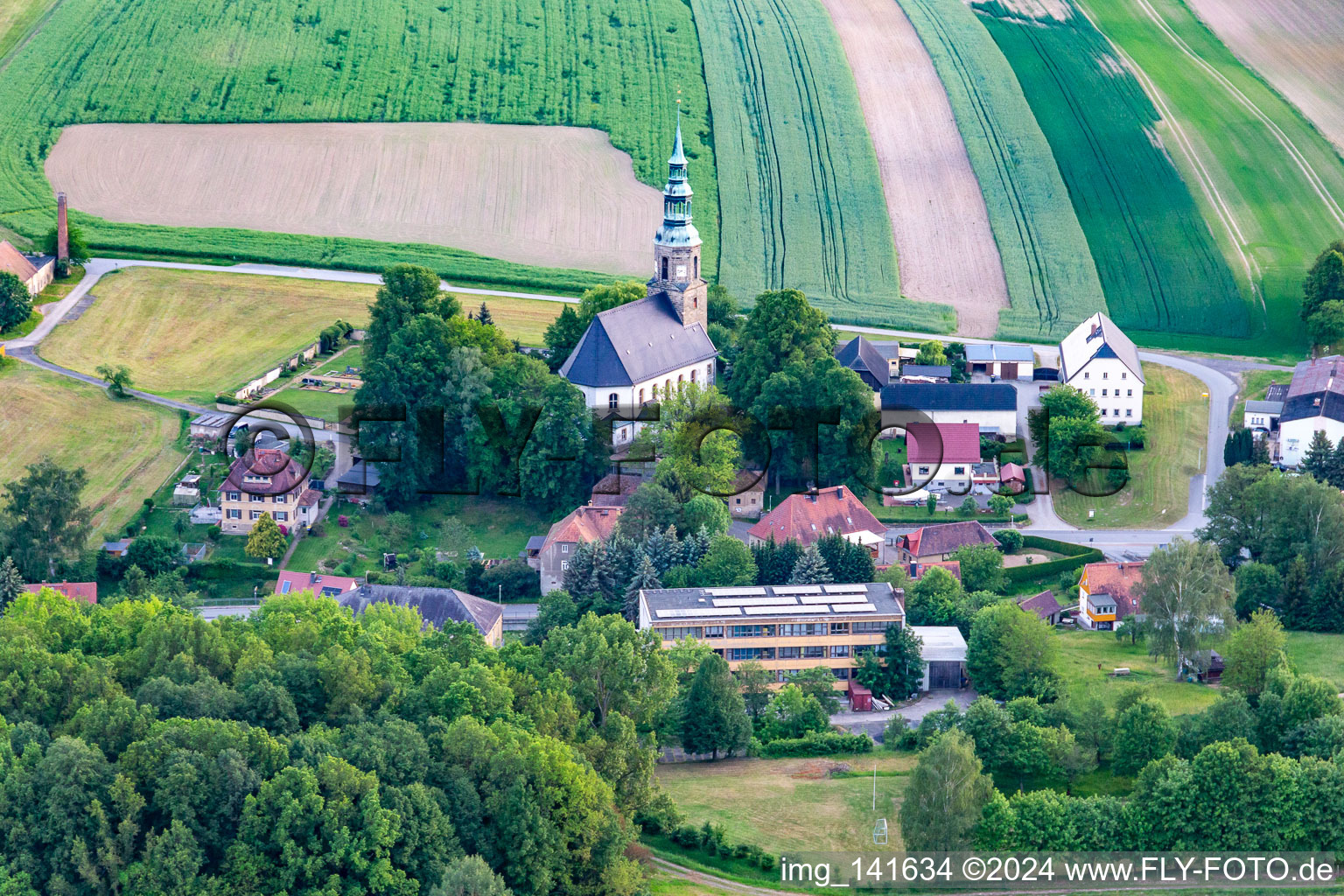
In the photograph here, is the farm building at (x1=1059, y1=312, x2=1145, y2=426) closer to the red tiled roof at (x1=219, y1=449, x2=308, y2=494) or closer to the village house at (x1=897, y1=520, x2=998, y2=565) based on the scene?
the village house at (x1=897, y1=520, x2=998, y2=565)

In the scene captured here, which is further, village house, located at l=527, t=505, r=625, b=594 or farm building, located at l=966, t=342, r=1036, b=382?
farm building, located at l=966, t=342, r=1036, b=382

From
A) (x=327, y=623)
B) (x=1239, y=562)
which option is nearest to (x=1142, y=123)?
(x=1239, y=562)

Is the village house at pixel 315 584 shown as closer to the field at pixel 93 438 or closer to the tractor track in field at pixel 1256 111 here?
the field at pixel 93 438

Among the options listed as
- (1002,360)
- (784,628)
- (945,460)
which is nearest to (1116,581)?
(945,460)

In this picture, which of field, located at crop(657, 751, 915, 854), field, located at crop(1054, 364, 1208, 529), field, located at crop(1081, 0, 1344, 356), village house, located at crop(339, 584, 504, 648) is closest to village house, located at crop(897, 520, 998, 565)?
field, located at crop(1054, 364, 1208, 529)

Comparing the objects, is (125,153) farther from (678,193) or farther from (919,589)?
(919,589)

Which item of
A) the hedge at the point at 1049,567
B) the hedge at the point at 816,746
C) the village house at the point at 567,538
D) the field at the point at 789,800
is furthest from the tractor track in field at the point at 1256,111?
the field at the point at 789,800

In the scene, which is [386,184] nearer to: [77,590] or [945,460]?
[945,460]
